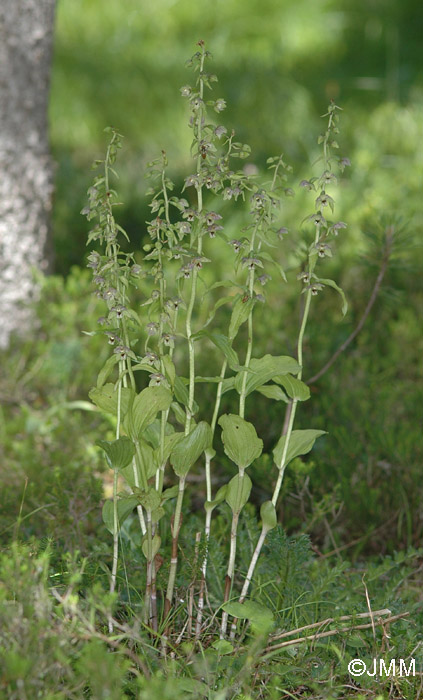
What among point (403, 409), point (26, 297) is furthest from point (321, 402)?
point (26, 297)

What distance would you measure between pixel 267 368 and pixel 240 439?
0.18 m

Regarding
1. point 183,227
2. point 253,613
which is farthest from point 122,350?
point 253,613

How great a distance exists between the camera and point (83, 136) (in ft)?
18.1

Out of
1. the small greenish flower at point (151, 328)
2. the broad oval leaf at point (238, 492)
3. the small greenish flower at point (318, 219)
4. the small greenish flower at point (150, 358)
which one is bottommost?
the broad oval leaf at point (238, 492)

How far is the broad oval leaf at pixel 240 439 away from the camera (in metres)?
1.76

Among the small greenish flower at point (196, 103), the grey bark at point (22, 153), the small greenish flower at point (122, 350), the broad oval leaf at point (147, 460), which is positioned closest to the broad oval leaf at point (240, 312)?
the small greenish flower at point (122, 350)

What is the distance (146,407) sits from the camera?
1.70 metres

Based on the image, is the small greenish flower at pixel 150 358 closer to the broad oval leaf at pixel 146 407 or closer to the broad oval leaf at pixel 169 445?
the broad oval leaf at pixel 146 407

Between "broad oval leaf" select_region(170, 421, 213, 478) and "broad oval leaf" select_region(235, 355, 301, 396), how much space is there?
5.9 inches

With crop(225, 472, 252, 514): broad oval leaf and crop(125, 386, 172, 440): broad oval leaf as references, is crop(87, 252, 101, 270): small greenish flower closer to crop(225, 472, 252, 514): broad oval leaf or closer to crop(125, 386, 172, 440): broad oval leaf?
crop(125, 386, 172, 440): broad oval leaf

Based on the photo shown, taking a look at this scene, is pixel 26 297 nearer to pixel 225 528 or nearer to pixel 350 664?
pixel 225 528

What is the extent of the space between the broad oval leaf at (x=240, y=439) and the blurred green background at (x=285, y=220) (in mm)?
559

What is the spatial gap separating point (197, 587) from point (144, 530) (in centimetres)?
A: 25

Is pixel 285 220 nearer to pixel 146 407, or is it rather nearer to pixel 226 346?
pixel 226 346
